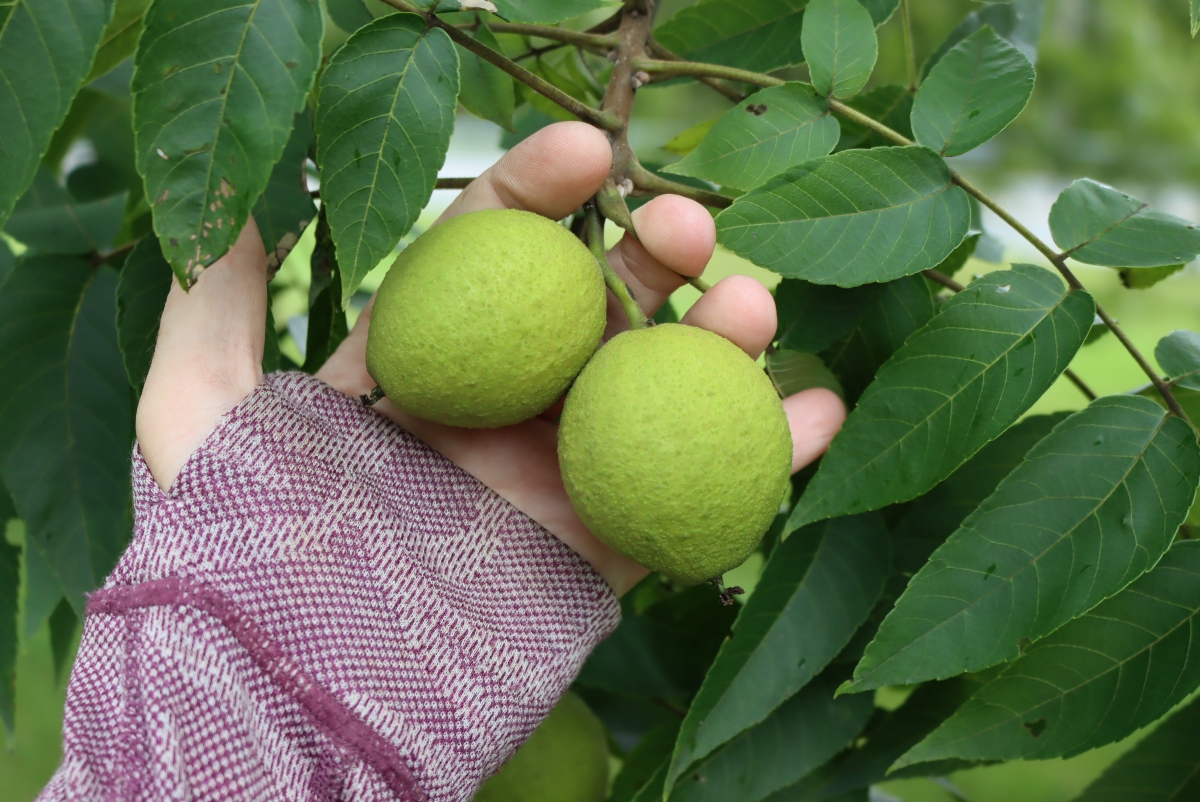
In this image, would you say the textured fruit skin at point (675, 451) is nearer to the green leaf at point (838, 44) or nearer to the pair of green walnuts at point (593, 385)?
the pair of green walnuts at point (593, 385)

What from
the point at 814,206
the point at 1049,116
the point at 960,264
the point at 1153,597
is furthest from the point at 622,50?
the point at 1049,116

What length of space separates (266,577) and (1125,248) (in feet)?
2.27

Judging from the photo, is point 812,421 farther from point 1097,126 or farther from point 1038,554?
point 1097,126

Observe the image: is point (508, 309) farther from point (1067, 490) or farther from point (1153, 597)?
point (1153, 597)

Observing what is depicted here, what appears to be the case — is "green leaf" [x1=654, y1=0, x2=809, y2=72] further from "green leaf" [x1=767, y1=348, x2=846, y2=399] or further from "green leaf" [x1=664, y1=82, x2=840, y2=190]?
"green leaf" [x1=767, y1=348, x2=846, y2=399]

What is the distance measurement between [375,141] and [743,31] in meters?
0.48

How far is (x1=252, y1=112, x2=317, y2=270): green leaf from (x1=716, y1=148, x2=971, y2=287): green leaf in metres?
0.34

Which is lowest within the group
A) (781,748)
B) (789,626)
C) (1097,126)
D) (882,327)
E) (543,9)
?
(1097,126)

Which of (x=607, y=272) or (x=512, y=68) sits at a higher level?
(x=512, y=68)

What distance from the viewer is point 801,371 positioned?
32.2 inches

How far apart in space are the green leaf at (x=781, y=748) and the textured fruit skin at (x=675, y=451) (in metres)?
0.27

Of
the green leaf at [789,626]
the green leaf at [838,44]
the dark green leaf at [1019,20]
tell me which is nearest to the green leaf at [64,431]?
the green leaf at [789,626]

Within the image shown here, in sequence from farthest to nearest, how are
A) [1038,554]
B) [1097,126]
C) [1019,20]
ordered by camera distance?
[1097,126], [1019,20], [1038,554]

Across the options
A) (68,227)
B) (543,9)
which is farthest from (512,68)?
(68,227)
